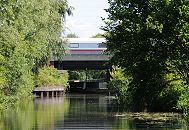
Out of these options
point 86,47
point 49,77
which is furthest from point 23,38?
point 86,47

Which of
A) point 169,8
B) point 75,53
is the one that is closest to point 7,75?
point 169,8

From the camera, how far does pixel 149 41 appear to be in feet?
126

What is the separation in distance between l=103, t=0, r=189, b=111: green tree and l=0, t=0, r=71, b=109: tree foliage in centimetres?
674

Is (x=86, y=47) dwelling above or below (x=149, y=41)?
above

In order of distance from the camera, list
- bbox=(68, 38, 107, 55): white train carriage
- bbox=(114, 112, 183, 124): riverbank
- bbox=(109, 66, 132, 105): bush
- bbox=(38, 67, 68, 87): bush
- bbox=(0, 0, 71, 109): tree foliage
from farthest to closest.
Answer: bbox=(68, 38, 107, 55): white train carriage, bbox=(38, 67, 68, 87): bush, bbox=(109, 66, 132, 105): bush, bbox=(114, 112, 183, 124): riverbank, bbox=(0, 0, 71, 109): tree foliage

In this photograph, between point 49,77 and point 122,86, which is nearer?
point 122,86

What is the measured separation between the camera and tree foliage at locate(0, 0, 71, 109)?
27844 mm

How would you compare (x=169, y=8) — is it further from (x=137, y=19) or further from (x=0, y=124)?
(x=0, y=124)

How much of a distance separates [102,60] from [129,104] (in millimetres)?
40078

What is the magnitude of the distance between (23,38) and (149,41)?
9.33m

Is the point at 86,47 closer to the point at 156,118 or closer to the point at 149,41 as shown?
the point at 149,41

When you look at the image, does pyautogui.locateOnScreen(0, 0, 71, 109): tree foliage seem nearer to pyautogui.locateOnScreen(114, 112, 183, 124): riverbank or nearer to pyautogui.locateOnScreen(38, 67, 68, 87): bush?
pyautogui.locateOnScreen(114, 112, 183, 124): riverbank

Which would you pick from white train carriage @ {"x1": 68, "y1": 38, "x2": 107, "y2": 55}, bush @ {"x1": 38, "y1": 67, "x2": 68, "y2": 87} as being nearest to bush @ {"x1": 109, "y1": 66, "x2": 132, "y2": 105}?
bush @ {"x1": 38, "y1": 67, "x2": 68, "y2": 87}

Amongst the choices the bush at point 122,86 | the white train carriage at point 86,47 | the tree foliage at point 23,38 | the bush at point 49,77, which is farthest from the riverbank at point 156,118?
the white train carriage at point 86,47
